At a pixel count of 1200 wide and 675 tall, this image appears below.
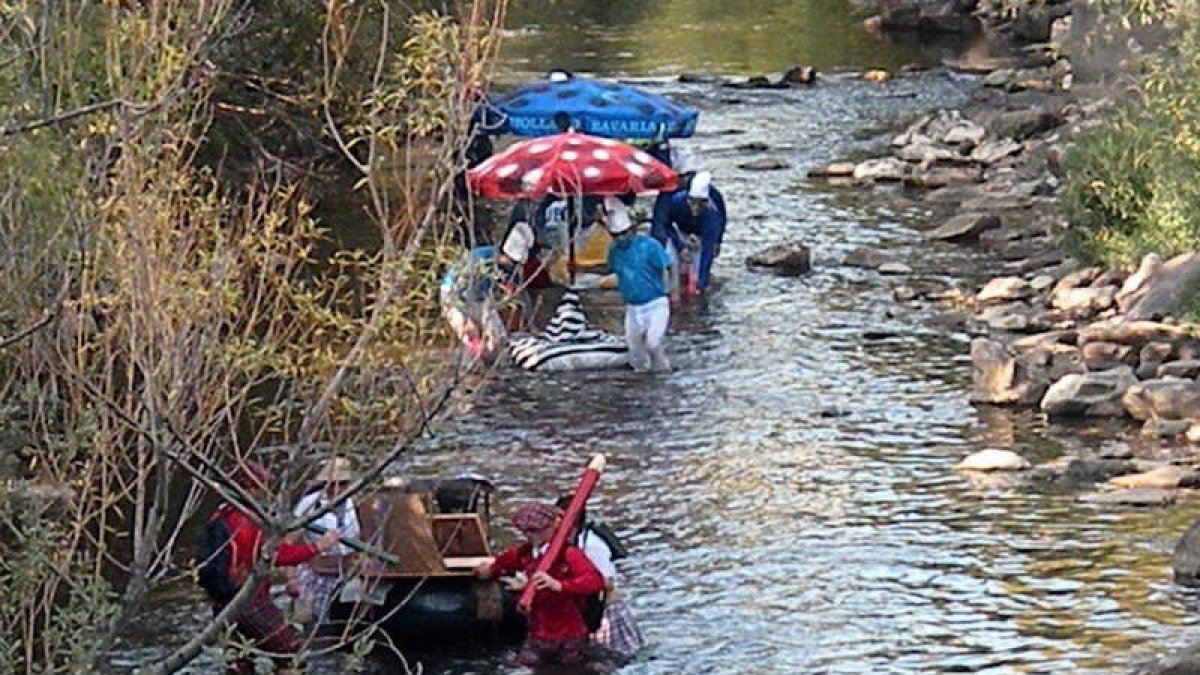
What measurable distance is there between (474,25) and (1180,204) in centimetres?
1450

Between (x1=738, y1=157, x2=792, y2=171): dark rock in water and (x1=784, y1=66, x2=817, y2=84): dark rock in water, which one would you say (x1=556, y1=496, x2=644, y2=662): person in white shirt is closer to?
(x1=738, y1=157, x2=792, y2=171): dark rock in water

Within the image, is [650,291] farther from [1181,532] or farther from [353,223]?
[353,223]

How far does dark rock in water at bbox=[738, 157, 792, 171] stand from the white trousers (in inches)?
424

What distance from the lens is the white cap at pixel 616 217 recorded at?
20.1 metres

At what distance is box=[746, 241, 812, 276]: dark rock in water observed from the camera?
969 inches

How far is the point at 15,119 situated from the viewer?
793 cm

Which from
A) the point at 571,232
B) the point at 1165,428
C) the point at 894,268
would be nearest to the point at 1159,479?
the point at 1165,428

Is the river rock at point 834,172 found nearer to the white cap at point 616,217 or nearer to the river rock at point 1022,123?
the river rock at point 1022,123

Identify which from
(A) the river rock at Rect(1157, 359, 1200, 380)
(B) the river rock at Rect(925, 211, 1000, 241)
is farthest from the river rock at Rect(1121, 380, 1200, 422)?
(B) the river rock at Rect(925, 211, 1000, 241)

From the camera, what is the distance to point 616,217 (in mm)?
20141

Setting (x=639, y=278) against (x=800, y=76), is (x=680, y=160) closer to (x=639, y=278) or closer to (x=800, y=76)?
(x=639, y=278)

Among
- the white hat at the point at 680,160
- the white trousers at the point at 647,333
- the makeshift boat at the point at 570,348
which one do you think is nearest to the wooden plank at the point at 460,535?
the white trousers at the point at 647,333

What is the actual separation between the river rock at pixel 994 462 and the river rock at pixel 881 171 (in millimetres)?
13242

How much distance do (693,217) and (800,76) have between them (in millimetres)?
17263
